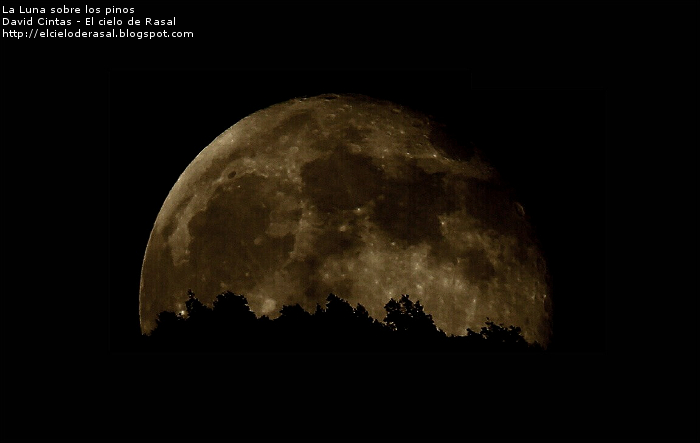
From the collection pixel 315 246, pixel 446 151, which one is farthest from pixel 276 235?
pixel 446 151

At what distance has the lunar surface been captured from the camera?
5.02m

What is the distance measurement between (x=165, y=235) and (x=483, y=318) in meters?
3.32

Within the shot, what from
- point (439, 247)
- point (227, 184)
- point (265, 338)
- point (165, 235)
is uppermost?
point (227, 184)

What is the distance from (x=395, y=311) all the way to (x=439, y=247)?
2.38 ft

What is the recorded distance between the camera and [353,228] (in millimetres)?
5078

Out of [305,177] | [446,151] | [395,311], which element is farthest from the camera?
[446,151]

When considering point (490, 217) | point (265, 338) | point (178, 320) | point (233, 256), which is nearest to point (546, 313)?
point (490, 217)

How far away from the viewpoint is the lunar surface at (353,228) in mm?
5016

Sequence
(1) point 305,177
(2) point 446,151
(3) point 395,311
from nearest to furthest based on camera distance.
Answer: (3) point 395,311, (1) point 305,177, (2) point 446,151

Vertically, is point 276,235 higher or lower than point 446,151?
lower

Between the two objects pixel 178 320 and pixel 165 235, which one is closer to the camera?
pixel 178 320

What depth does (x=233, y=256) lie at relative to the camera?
5180 mm

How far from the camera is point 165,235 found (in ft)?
19.1

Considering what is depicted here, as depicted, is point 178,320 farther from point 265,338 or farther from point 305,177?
point 305,177
